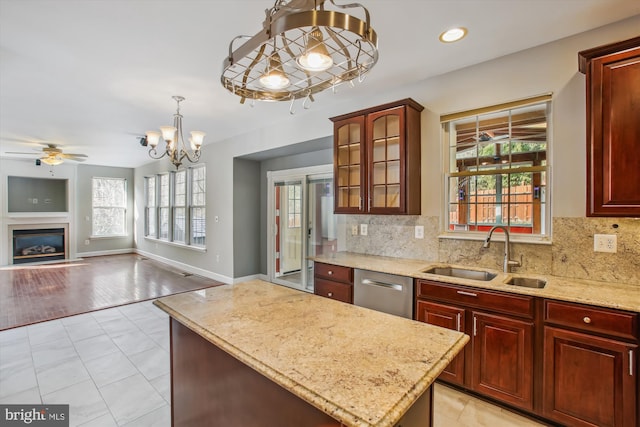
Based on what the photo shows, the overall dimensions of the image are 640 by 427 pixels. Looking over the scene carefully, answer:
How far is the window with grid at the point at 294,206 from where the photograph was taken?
5.12 metres

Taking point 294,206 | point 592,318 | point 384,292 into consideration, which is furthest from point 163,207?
point 592,318

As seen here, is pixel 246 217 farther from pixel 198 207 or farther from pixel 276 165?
pixel 198 207

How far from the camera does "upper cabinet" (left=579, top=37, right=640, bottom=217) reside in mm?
1820

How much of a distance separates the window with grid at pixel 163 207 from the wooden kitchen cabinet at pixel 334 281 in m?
5.91

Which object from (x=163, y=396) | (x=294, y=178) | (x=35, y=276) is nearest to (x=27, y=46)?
(x=163, y=396)

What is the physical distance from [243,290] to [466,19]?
2.37 m

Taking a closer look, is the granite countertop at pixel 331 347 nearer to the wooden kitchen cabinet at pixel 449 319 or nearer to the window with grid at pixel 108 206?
the wooden kitchen cabinet at pixel 449 319

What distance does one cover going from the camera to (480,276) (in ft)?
8.68

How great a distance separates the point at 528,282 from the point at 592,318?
2.02 feet

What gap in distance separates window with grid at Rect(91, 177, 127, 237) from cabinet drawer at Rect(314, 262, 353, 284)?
868cm

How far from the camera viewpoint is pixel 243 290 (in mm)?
1907

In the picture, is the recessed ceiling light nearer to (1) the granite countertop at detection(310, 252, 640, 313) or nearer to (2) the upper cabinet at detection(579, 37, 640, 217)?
(2) the upper cabinet at detection(579, 37, 640, 217)

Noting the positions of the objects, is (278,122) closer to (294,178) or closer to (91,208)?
(294,178)

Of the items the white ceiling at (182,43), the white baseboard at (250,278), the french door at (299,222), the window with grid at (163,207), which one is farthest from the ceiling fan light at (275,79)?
the window with grid at (163,207)
